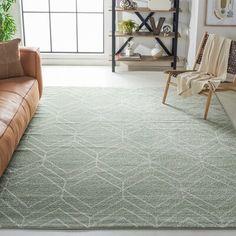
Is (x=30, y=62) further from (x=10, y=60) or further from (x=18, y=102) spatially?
(x=18, y=102)

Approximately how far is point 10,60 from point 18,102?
0.66 m

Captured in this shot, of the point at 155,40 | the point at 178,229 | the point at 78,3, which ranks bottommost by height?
the point at 178,229

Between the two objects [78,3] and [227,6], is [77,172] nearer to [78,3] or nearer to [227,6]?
[227,6]

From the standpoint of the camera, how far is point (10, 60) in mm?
3951

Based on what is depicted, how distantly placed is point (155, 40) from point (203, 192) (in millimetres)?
3475

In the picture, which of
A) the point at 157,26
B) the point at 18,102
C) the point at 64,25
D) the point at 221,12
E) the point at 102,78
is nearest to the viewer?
the point at 18,102

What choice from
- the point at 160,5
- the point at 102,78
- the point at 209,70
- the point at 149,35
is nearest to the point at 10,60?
the point at 102,78

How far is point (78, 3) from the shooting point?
605 centimetres

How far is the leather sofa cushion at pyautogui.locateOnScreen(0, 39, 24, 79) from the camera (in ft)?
12.8

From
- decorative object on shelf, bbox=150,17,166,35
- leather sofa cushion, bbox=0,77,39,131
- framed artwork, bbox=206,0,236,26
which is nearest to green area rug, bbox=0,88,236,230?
leather sofa cushion, bbox=0,77,39,131

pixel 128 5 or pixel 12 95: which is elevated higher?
pixel 128 5

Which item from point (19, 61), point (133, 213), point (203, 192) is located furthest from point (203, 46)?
point (133, 213)

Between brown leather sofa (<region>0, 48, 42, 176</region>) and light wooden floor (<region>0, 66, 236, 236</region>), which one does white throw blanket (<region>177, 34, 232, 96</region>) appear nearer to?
light wooden floor (<region>0, 66, 236, 236</region>)

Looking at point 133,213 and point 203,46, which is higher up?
point 203,46
